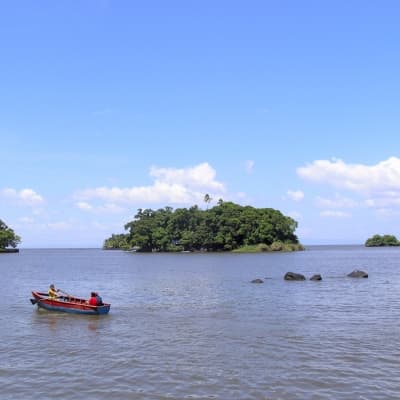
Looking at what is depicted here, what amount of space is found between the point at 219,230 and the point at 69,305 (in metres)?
135

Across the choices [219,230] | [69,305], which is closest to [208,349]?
[69,305]

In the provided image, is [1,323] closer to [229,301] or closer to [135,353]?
[135,353]

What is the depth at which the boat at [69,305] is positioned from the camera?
116 ft

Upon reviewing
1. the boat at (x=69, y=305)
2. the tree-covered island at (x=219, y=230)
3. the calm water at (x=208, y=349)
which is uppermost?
the tree-covered island at (x=219, y=230)

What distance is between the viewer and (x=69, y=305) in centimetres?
3641

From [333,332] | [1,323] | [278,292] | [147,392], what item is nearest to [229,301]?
[278,292]

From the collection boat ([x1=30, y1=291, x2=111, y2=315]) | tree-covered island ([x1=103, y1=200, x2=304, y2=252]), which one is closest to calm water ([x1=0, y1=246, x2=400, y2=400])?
boat ([x1=30, y1=291, x2=111, y2=315])

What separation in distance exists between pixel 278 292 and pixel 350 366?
29.8m

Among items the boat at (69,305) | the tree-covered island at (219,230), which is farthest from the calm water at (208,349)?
the tree-covered island at (219,230)

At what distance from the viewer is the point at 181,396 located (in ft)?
56.8

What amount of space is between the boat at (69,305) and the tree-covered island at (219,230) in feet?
428

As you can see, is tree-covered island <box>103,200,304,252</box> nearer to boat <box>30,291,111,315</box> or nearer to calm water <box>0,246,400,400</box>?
calm water <box>0,246,400,400</box>

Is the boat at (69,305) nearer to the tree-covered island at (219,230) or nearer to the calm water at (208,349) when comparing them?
the calm water at (208,349)

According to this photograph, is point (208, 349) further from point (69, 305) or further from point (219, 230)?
point (219, 230)
